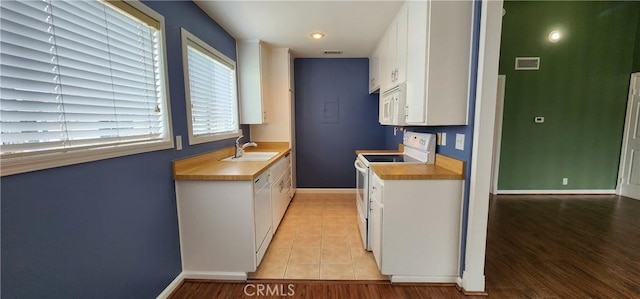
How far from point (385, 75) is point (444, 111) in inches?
54.0

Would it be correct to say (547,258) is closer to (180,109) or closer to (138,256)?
(138,256)

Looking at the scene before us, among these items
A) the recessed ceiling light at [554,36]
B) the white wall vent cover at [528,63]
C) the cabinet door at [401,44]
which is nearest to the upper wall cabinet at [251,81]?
the cabinet door at [401,44]

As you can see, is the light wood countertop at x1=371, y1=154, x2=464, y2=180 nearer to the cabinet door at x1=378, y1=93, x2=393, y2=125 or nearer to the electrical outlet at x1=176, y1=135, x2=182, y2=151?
the cabinet door at x1=378, y1=93, x2=393, y2=125

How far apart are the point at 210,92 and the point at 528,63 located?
4680 mm

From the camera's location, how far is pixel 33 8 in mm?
1038

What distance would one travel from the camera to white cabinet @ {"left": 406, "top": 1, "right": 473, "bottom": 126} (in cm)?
177

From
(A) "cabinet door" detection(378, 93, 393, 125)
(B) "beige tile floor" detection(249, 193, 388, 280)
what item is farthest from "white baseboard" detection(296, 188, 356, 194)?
(A) "cabinet door" detection(378, 93, 393, 125)

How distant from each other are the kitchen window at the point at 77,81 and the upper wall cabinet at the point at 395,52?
6.55 feet

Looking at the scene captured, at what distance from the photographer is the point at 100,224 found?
1317 mm

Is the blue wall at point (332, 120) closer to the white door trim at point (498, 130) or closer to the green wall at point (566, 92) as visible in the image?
the white door trim at point (498, 130)

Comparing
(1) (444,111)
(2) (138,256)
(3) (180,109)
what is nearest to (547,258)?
(1) (444,111)

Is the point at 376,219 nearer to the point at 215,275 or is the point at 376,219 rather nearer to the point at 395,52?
the point at 215,275

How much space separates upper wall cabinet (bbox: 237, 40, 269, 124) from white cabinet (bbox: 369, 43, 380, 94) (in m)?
1.60

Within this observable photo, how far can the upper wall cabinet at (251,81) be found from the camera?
3.30m
